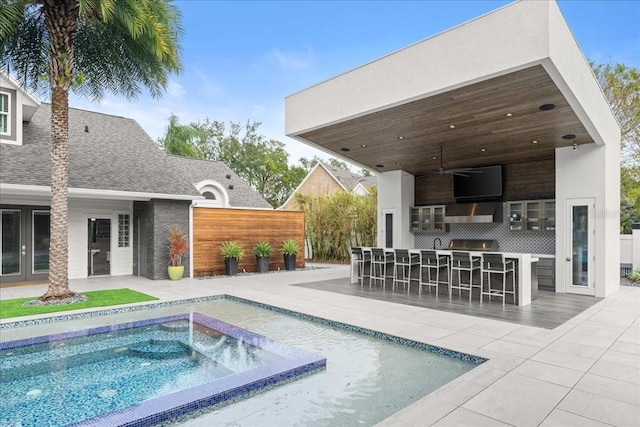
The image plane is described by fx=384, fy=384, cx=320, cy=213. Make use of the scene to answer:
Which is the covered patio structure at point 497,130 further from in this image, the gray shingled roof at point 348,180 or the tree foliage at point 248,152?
the tree foliage at point 248,152

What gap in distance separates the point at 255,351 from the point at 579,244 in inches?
304

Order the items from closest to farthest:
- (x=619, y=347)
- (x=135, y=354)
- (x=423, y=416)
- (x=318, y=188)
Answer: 1. (x=423, y=416)
2. (x=619, y=347)
3. (x=135, y=354)
4. (x=318, y=188)

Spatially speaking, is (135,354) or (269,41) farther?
(269,41)

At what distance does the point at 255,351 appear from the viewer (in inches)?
196

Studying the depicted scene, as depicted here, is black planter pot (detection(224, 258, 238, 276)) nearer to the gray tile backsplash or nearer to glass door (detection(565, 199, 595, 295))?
the gray tile backsplash

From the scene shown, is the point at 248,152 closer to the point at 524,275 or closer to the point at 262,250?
the point at 262,250

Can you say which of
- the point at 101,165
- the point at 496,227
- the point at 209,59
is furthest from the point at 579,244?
the point at 209,59

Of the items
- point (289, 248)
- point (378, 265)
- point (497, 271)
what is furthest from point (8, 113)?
point (497, 271)

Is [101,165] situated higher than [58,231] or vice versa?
[101,165]

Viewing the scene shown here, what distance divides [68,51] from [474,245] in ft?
35.9

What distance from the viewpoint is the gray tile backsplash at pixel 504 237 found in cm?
997

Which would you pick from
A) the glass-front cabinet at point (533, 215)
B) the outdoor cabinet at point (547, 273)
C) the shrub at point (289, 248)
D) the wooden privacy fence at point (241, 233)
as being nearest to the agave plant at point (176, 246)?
the wooden privacy fence at point (241, 233)

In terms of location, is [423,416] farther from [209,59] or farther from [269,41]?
[209,59]

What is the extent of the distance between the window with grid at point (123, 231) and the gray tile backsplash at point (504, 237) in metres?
9.43
